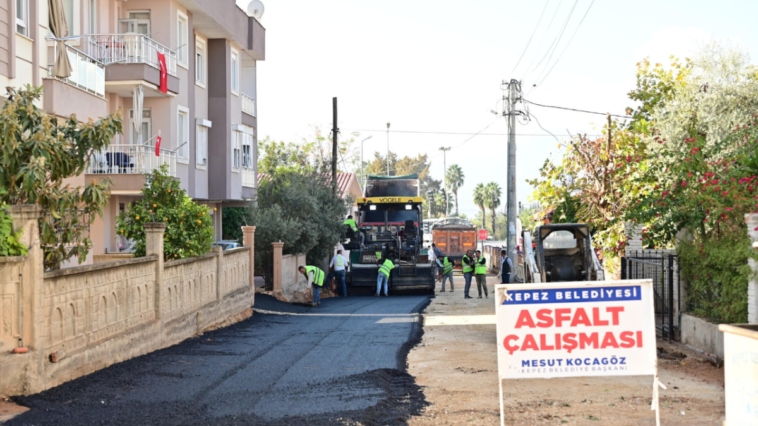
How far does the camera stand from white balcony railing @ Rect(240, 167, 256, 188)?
1227 inches

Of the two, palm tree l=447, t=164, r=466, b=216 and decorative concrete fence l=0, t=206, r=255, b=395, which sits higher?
palm tree l=447, t=164, r=466, b=216

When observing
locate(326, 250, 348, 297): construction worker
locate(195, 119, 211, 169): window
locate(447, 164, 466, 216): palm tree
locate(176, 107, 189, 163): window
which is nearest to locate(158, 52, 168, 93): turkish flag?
locate(176, 107, 189, 163): window

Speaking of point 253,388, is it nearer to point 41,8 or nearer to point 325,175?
point 41,8

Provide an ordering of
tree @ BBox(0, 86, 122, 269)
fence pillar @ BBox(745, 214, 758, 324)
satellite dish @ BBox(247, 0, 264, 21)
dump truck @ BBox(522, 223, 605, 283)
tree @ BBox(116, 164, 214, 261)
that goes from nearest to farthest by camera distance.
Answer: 1. tree @ BBox(0, 86, 122, 269)
2. fence pillar @ BBox(745, 214, 758, 324)
3. tree @ BBox(116, 164, 214, 261)
4. dump truck @ BBox(522, 223, 605, 283)
5. satellite dish @ BBox(247, 0, 264, 21)

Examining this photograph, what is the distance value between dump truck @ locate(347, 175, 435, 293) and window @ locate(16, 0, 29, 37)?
15.0 meters

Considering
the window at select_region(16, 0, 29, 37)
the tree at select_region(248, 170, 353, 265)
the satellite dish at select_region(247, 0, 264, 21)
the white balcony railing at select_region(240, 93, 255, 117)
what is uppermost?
the satellite dish at select_region(247, 0, 264, 21)

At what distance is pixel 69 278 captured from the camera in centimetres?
994

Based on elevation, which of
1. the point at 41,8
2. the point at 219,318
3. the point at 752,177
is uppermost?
the point at 41,8

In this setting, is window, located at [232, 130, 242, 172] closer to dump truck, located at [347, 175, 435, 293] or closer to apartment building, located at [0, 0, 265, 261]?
apartment building, located at [0, 0, 265, 261]

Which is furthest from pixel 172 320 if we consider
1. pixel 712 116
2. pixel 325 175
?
pixel 325 175

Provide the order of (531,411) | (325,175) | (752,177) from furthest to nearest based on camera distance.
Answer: (325,175), (752,177), (531,411)

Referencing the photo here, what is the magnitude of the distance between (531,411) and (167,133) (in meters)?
18.6

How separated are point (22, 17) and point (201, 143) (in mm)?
11945

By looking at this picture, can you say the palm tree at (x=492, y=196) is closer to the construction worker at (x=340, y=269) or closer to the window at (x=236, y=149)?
the window at (x=236, y=149)
